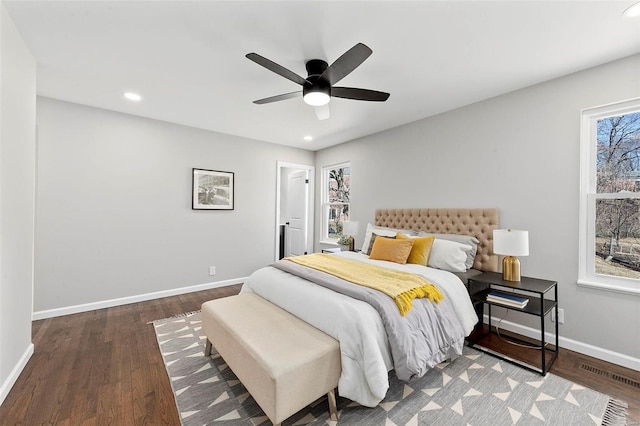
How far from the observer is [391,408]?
1.79 meters

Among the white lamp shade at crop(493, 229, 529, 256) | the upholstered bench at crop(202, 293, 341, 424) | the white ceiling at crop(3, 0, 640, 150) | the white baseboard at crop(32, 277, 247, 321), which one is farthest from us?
the white baseboard at crop(32, 277, 247, 321)

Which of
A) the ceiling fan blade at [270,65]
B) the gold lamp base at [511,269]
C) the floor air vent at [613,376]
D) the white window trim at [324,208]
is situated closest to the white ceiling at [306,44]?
the ceiling fan blade at [270,65]

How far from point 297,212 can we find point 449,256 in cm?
364

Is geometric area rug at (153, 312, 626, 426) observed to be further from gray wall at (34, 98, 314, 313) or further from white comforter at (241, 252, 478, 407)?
gray wall at (34, 98, 314, 313)

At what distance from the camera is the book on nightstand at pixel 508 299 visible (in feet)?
7.78

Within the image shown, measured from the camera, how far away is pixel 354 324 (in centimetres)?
175

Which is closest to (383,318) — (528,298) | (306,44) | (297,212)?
(528,298)

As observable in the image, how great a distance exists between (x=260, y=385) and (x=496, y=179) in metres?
3.05

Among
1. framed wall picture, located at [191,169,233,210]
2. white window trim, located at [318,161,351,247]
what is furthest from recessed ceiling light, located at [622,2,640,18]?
framed wall picture, located at [191,169,233,210]

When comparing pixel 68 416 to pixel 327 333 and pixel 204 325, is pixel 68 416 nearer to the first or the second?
pixel 204 325

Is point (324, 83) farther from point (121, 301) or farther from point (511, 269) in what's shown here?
point (121, 301)

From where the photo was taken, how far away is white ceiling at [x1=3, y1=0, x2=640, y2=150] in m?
1.78

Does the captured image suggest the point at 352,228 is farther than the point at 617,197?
Yes

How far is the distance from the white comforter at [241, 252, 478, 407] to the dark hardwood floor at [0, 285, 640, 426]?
97 cm
